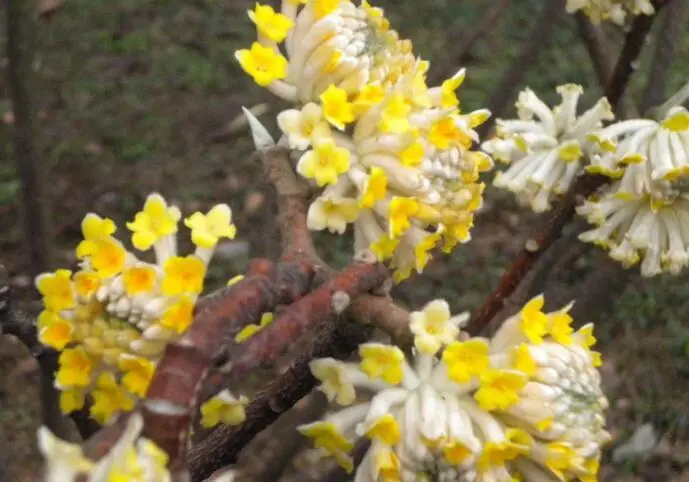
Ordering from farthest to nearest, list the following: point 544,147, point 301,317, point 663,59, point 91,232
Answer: point 663,59, point 544,147, point 91,232, point 301,317

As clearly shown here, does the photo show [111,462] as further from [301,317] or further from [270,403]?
[270,403]

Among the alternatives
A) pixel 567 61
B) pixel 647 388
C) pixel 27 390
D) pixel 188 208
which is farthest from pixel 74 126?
pixel 647 388

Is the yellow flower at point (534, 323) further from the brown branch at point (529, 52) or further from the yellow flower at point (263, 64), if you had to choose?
the brown branch at point (529, 52)

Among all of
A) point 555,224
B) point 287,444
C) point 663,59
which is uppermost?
point 555,224

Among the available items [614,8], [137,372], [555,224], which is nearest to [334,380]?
[137,372]

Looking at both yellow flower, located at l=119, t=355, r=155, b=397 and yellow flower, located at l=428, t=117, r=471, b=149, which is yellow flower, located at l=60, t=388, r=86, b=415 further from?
yellow flower, located at l=428, t=117, r=471, b=149

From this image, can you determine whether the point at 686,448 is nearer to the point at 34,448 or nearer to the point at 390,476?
the point at 34,448

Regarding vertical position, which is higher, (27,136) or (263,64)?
(263,64)

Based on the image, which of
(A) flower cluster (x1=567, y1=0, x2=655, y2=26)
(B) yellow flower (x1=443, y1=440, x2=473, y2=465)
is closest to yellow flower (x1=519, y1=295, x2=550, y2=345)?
(B) yellow flower (x1=443, y1=440, x2=473, y2=465)
